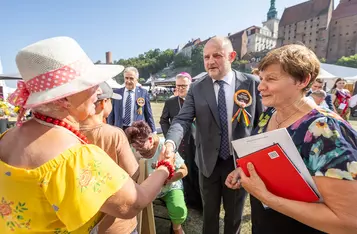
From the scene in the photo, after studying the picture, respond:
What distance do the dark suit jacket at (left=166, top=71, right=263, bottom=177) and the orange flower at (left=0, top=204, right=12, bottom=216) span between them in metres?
1.49

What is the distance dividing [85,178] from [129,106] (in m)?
4.30

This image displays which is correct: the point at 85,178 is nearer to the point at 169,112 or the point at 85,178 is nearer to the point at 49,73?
the point at 49,73

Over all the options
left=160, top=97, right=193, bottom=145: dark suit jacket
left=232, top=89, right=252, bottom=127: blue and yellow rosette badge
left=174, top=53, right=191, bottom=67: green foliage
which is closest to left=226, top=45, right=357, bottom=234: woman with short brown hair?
left=232, top=89, right=252, bottom=127: blue and yellow rosette badge

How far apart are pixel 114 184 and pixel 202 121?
60.8 inches

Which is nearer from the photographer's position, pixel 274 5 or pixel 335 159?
pixel 335 159

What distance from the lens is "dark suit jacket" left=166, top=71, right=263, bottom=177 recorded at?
238 cm

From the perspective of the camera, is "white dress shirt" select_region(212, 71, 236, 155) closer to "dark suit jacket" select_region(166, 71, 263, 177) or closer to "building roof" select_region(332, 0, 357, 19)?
"dark suit jacket" select_region(166, 71, 263, 177)

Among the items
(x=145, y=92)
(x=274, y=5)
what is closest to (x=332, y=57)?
(x=274, y=5)

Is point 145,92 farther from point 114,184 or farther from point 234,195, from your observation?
point 114,184

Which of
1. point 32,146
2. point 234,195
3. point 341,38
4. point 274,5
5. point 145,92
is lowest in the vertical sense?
point 234,195

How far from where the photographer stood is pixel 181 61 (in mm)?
82188

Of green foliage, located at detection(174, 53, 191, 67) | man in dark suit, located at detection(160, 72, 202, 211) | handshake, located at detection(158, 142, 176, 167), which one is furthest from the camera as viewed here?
green foliage, located at detection(174, 53, 191, 67)

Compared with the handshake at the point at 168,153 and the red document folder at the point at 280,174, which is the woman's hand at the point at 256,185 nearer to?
the red document folder at the point at 280,174

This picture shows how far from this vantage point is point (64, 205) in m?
0.93
